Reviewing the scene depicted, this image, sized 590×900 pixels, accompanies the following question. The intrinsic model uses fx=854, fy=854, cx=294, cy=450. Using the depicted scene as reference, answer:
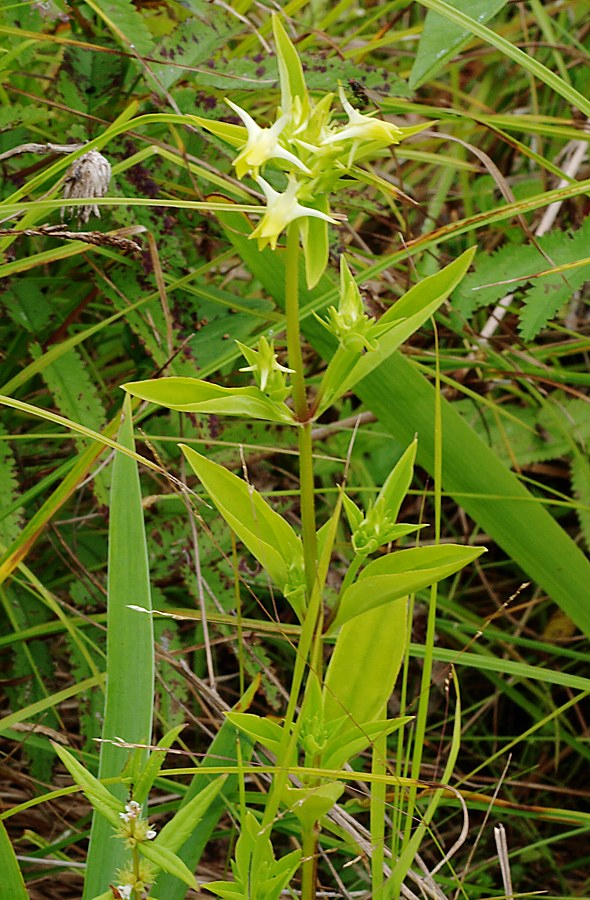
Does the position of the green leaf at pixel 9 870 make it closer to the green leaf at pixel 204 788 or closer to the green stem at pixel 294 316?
the green leaf at pixel 204 788

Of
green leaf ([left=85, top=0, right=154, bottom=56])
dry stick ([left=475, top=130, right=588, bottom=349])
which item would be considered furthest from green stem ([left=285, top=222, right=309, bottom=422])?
dry stick ([left=475, top=130, right=588, bottom=349])

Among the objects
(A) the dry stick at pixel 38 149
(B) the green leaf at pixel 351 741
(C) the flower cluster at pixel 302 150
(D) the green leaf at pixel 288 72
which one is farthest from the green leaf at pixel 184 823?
(A) the dry stick at pixel 38 149

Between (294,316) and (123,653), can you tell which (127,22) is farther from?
(123,653)

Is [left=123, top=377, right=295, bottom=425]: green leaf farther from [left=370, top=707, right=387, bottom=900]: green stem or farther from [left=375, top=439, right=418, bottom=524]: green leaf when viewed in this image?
[left=370, top=707, right=387, bottom=900]: green stem

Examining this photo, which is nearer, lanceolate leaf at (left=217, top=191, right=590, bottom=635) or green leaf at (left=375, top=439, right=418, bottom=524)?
green leaf at (left=375, top=439, right=418, bottom=524)

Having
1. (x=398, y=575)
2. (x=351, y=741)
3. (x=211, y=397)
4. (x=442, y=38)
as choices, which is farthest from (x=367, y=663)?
(x=442, y=38)
